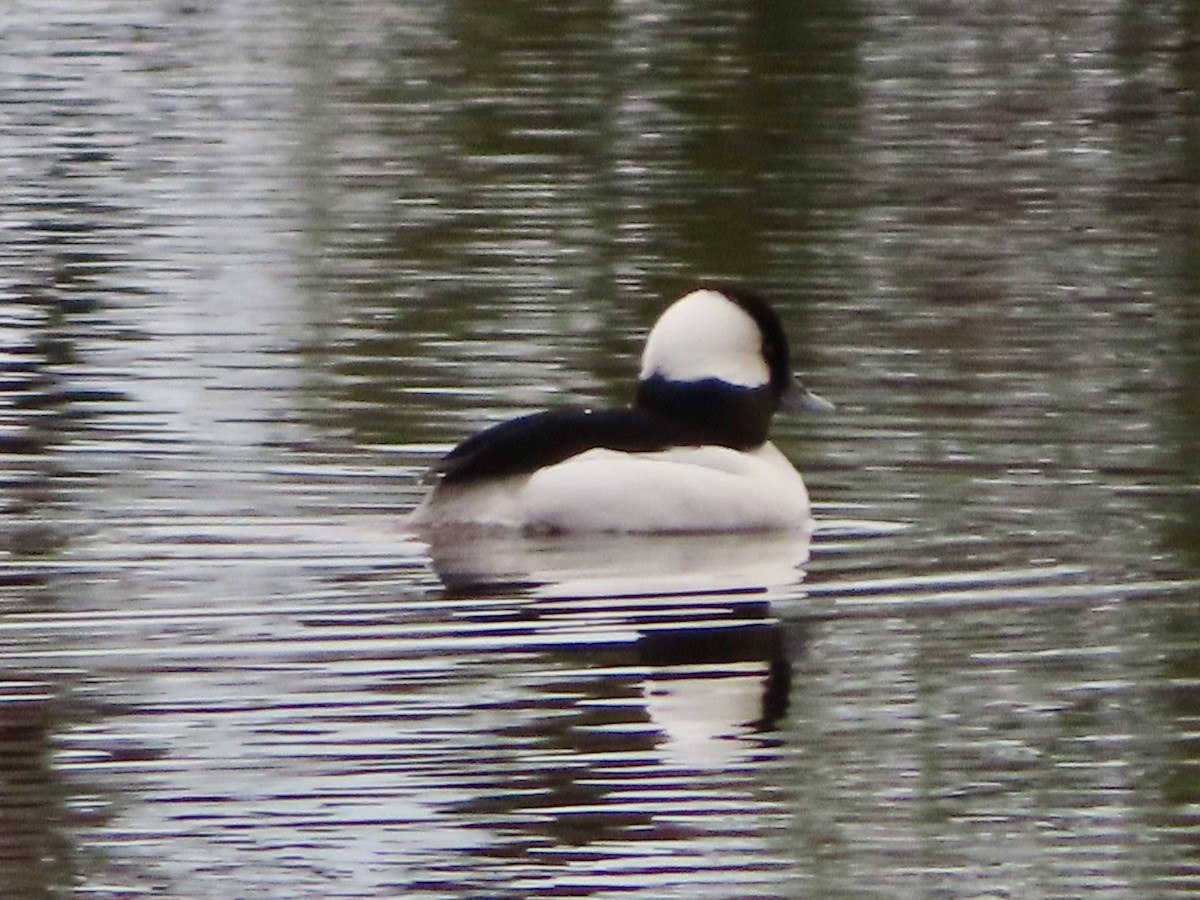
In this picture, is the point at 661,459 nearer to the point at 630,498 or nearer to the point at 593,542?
the point at 630,498

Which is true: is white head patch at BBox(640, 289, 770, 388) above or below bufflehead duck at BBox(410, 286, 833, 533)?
above

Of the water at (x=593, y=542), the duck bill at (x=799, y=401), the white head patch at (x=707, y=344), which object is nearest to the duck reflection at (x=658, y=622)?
the water at (x=593, y=542)

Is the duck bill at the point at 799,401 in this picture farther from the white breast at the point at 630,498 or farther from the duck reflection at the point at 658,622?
the duck reflection at the point at 658,622

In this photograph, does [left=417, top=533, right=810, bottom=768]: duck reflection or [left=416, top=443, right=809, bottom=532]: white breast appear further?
[left=416, top=443, right=809, bottom=532]: white breast

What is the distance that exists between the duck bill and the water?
26 centimetres

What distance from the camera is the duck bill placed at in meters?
10.7

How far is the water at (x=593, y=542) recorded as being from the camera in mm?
7051

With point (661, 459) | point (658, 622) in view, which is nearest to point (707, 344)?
point (661, 459)

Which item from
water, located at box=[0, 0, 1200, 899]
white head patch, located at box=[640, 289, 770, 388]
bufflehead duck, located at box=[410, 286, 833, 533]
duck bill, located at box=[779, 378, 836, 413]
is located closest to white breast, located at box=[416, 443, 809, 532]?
bufflehead duck, located at box=[410, 286, 833, 533]

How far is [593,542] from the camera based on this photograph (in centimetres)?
994

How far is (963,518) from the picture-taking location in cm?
1002

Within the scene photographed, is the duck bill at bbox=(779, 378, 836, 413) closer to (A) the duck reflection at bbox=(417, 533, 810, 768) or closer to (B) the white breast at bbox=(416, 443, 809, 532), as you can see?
(B) the white breast at bbox=(416, 443, 809, 532)

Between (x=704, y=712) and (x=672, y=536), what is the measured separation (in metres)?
2.04

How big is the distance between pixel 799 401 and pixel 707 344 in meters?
0.48
